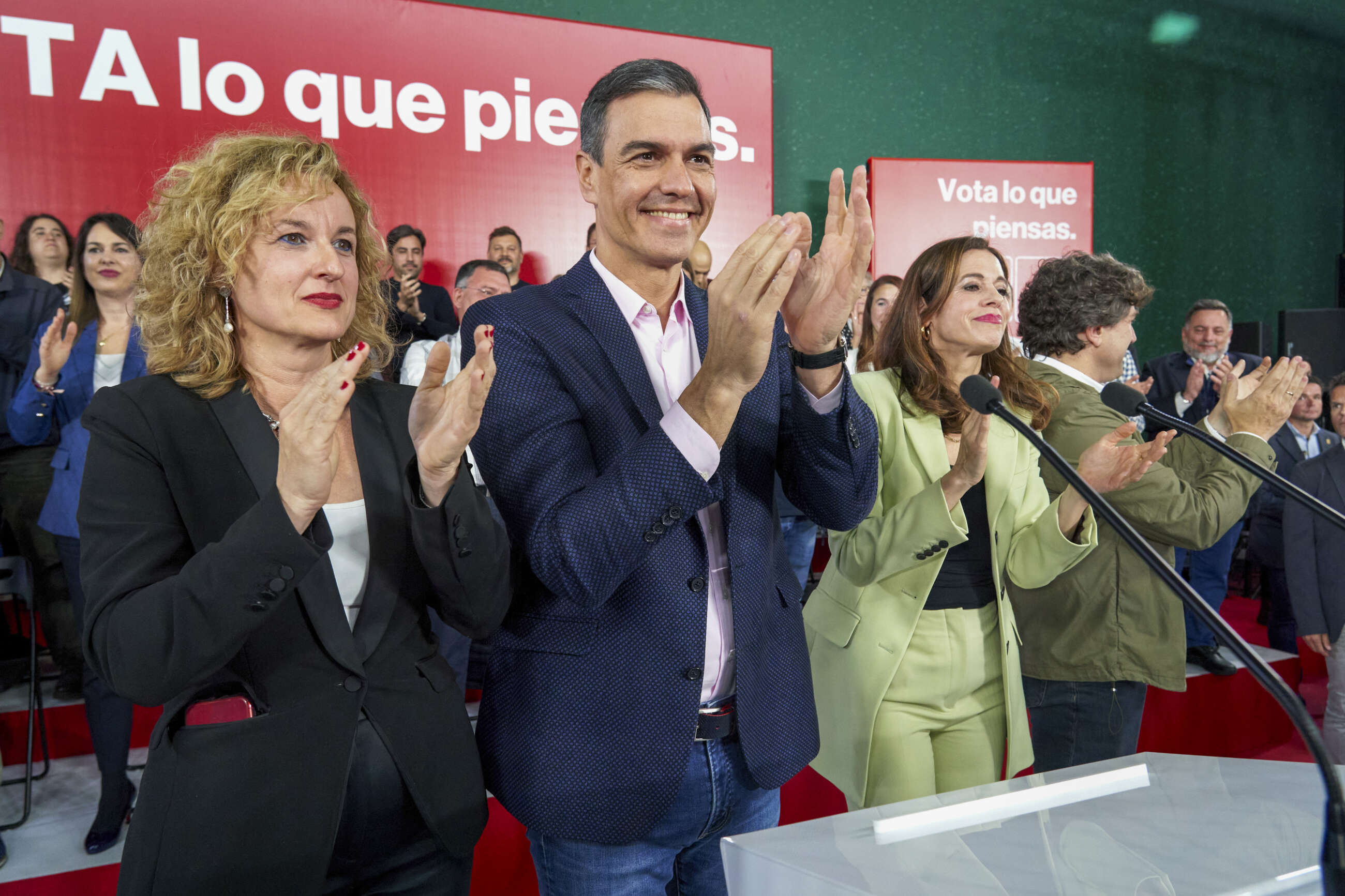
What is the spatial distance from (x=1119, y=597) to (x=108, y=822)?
2.43 metres

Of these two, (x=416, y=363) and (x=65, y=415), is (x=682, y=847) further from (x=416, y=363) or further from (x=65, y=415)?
(x=416, y=363)

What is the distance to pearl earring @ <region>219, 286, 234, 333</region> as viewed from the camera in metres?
1.22

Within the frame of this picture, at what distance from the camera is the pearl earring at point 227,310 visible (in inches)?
47.9

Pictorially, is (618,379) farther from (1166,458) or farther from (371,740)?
(1166,458)

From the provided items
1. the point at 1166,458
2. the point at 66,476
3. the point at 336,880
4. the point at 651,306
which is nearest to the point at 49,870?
the point at 66,476

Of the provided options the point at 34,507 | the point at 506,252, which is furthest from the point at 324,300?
the point at 506,252

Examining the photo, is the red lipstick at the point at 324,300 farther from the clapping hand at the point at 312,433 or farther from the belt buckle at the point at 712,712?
the belt buckle at the point at 712,712

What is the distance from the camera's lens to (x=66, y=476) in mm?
2812

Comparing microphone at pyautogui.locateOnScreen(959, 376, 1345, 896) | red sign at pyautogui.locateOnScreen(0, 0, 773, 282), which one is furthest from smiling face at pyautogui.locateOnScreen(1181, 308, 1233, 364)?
microphone at pyautogui.locateOnScreen(959, 376, 1345, 896)

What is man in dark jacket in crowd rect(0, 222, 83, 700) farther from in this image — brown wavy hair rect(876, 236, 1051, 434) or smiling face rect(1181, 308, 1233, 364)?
smiling face rect(1181, 308, 1233, 364)

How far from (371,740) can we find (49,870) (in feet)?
5.48

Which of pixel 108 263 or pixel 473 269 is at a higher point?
pixel 473 269

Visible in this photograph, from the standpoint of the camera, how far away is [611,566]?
1.06 meters

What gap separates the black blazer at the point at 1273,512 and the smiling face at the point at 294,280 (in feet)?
15.0
